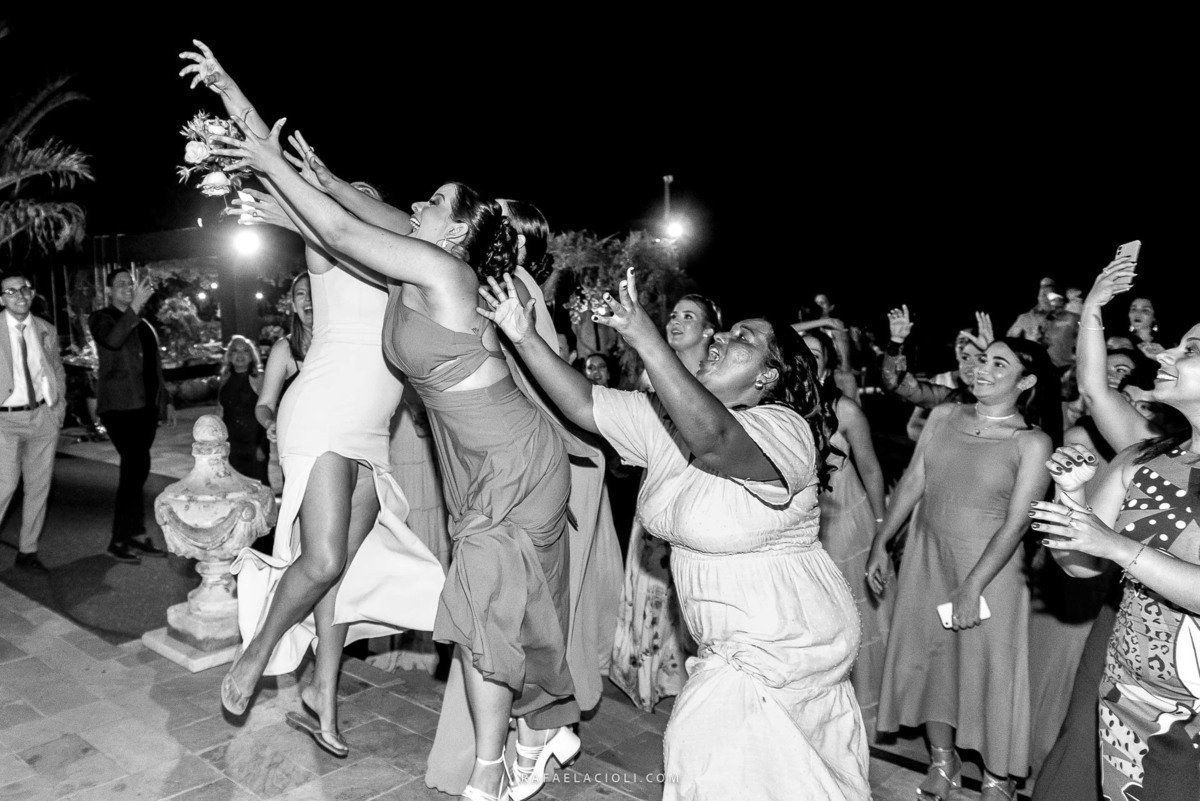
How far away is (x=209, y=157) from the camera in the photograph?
9.52ft

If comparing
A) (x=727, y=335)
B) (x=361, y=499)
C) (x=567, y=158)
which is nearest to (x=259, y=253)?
(x=567, y=158)

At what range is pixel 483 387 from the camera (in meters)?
2.83

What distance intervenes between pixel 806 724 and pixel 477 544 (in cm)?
111

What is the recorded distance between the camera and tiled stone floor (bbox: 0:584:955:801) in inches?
124

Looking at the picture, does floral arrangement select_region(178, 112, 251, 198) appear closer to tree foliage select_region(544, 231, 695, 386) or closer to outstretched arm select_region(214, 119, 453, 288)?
outstretched arm select_region(214, 119, 453, 288)

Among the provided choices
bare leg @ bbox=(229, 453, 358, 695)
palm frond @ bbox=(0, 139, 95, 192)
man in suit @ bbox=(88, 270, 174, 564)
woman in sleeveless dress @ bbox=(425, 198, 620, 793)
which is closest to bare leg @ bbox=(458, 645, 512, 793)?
woman in sleeveless dress @ bbox=(425, 198, 620, 793)

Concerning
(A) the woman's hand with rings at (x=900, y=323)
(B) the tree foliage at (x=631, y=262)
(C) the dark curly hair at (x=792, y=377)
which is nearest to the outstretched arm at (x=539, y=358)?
(C) the dark curly hair at (x=792, y=377)

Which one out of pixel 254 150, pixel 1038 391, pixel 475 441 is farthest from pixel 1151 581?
pixel 254 150

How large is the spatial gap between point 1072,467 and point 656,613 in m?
2.30

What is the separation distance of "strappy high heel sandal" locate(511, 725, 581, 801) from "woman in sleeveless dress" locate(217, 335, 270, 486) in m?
5.21

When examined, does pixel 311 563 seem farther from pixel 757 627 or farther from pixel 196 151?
pixel 757 627

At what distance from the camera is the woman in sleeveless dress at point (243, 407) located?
764 cm

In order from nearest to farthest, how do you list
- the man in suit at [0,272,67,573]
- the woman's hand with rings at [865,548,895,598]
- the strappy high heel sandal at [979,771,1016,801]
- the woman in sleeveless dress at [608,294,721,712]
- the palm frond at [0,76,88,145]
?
the strappy high heel sandal at [979,771,1016,801] < the woman's hand with rings at [865,548,895,598] < the woman in sleeveless dress at [608,294,721,712] < the man in suit at [0,272,67,573] < the palm frond at [0,76,88,145]

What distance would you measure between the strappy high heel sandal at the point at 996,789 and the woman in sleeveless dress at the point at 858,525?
0.76 m
